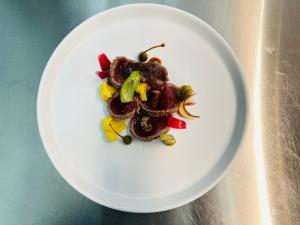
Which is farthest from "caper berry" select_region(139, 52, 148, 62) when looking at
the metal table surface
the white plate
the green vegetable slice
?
the metal table surface

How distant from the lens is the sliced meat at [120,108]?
1187mm

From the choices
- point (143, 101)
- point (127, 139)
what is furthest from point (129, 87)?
point (127, 139)

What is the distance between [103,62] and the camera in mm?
1281

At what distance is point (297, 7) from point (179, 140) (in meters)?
0.98

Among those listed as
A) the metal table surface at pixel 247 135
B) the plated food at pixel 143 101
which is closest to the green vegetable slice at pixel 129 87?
the plated food at pixel 143 101

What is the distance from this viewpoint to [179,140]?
1.21 metres

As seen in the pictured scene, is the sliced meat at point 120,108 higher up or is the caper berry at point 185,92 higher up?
the caper berry at point 185,92

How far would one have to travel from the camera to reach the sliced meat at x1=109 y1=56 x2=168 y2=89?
1214 mm

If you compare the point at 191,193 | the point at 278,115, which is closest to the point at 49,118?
the point at 191,193

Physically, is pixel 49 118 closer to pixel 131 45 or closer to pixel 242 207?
pixel 131 45

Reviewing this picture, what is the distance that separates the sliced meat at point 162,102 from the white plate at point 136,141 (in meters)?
0.09

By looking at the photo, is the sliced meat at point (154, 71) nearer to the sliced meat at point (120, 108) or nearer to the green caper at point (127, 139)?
the sliced meat at point (120, 108)

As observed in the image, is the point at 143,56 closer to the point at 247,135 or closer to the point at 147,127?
the point at 147,127

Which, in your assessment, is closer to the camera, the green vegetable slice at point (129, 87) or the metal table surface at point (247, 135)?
the green vegetable slice at point (129, 87)
